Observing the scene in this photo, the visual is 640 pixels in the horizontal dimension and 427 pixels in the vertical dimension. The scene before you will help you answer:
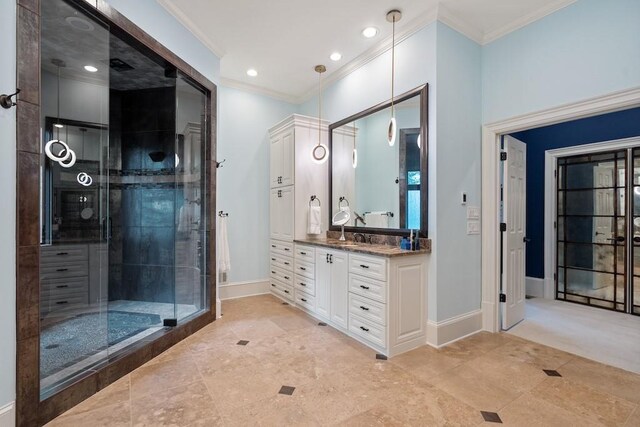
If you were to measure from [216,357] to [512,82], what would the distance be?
3743mm

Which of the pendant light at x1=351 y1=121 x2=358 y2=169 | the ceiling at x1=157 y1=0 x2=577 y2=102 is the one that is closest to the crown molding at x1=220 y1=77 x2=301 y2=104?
the ceiling at x1=157 y1=0 x2=577 y2=102

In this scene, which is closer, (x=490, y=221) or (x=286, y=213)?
(x=490, y=221)

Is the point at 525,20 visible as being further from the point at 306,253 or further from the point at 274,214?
the point at 274,214

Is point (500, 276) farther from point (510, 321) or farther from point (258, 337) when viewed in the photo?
point (258, 337)

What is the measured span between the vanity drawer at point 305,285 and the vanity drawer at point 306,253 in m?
0.24

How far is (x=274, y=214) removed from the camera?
4406mm

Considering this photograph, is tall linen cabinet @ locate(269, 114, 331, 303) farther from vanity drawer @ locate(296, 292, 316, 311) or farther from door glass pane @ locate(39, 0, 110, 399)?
door glass pane @ locate(39, 0, 110, 399)

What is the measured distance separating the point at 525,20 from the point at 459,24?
575 mm

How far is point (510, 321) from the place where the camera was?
3.22 meters

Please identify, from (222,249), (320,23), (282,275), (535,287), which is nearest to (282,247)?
(282,275)

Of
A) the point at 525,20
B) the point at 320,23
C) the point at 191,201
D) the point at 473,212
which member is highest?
the point at 320,23

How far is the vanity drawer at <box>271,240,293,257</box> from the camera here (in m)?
4.02

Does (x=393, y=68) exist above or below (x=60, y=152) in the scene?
above

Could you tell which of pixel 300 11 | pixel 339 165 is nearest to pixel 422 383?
pixel 339 165
